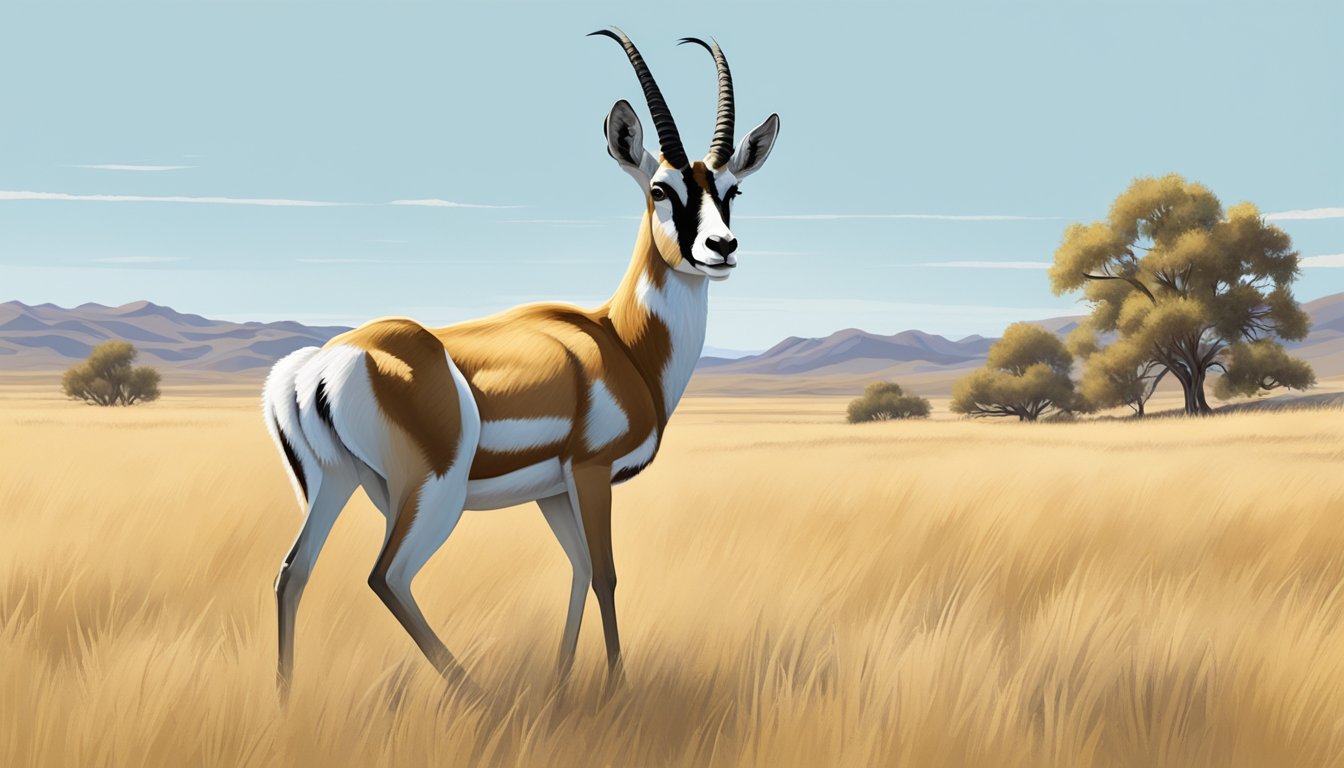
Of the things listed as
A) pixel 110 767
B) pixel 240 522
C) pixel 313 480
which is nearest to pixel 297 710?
pixel 110 767

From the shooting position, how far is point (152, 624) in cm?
648

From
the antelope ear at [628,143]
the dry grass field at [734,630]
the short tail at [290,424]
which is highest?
the antelope ear at [628,143]

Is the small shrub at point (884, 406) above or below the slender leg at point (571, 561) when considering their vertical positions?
below

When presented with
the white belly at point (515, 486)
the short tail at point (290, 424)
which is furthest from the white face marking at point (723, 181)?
the short tail at point (290, 424)

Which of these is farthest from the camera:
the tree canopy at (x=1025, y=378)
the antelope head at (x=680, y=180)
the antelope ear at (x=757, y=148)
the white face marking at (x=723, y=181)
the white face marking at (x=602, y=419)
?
the tree canopy at (x=1025, y=378)

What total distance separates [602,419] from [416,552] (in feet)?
3.57

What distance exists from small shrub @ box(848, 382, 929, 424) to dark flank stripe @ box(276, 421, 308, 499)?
2150 inches

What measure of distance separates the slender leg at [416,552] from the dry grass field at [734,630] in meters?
0.17

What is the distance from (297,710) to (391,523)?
981 mm

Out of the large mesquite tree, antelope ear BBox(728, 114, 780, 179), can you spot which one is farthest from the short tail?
the large mesquite tree

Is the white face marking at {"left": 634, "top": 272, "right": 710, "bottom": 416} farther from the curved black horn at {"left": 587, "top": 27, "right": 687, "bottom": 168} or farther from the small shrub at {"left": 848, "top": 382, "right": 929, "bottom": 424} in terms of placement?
the small shrub at {"left": 848, "top": 382, "right": 929, "bottom": 424}

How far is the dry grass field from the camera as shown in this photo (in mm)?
4402

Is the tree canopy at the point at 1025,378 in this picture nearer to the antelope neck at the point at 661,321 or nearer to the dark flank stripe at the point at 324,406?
the antelope neck at the point at 661,321

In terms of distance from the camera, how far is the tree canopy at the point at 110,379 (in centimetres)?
6919
